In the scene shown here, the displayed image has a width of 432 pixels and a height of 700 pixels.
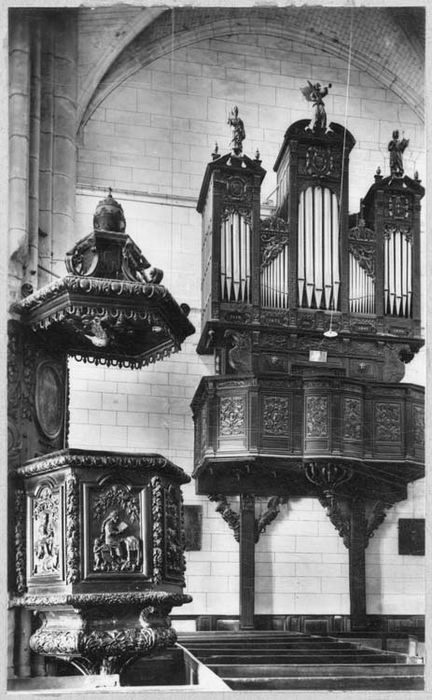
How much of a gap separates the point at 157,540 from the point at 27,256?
2554 millimetres

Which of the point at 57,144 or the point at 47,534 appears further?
the point at 57,144

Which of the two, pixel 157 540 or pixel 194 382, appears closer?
pixel 157 540

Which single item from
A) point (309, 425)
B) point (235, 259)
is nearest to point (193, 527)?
point (309, 425)

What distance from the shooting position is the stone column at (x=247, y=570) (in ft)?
40.1

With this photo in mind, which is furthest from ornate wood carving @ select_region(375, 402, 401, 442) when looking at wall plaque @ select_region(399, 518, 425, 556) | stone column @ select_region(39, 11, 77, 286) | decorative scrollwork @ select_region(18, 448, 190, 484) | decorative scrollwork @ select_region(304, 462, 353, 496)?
decorative scrollwork @ select_region(18, 448, 190, 484)

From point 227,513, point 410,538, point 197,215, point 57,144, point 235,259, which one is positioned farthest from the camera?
point 197,215

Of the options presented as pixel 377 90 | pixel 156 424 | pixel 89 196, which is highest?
pixel 377 90

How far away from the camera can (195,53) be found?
13633 mm

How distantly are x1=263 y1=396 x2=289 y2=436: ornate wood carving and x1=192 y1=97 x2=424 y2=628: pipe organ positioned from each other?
0.02 metres

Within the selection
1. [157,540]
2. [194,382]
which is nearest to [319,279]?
[194,382]

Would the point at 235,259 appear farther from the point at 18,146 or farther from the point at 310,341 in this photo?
the point at 18,146

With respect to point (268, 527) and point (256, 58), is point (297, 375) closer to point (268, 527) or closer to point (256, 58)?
point (268, 527)

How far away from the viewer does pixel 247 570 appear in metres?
12.2

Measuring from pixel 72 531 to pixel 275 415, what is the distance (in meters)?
5.27
